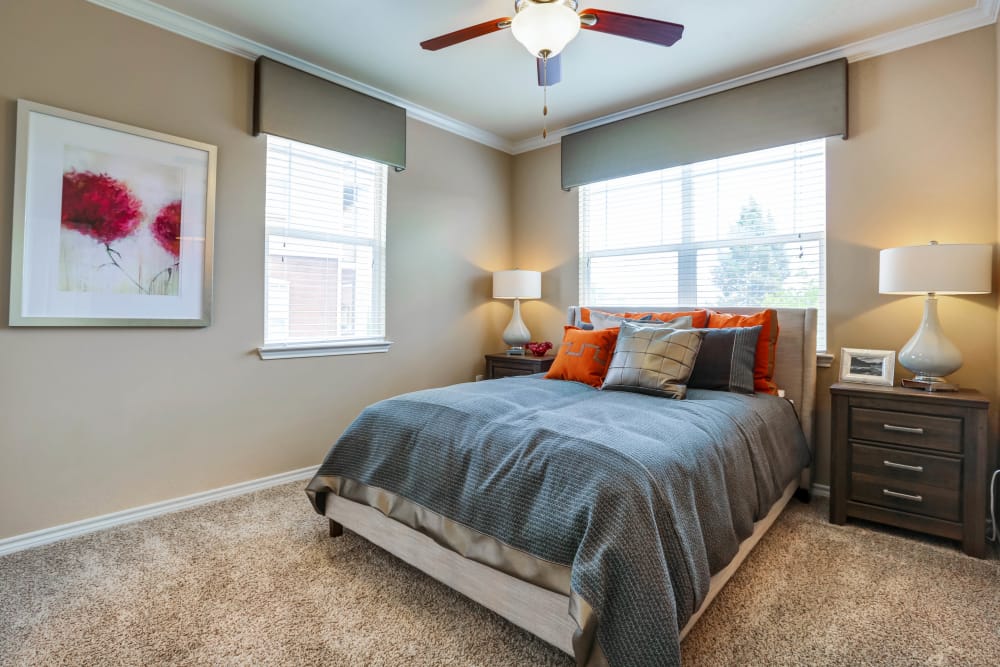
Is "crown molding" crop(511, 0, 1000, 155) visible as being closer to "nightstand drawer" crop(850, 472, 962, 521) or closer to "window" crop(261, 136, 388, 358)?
"window" crop(261, 136, 388, 358)

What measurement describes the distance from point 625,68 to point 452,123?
1424 millimetres

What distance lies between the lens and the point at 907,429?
229 cm

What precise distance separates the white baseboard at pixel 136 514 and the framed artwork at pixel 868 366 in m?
3.26

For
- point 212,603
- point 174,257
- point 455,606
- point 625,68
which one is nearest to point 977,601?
point 455,606

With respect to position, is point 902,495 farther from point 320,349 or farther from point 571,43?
point 320,349

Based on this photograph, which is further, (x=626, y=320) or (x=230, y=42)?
(x=626, y=320)

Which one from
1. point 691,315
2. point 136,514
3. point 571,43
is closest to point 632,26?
point 571,43

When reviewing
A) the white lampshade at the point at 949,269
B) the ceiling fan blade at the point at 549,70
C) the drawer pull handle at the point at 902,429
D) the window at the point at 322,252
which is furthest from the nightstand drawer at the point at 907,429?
the window at the point at 322,252

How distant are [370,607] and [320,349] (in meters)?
1.80

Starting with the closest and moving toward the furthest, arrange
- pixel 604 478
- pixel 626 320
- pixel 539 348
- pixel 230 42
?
pixel 604 478 < pixel 230 42 < pixel 626 320 < pixel 539 348

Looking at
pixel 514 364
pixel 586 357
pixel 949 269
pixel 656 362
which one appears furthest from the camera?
pixel 514 364

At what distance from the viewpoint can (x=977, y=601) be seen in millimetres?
1805

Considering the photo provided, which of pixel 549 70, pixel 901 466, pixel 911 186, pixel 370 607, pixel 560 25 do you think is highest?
pixel 549 70

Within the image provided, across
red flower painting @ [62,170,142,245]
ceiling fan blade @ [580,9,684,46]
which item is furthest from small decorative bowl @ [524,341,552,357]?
red flower painting @ [62,170,142,245]
